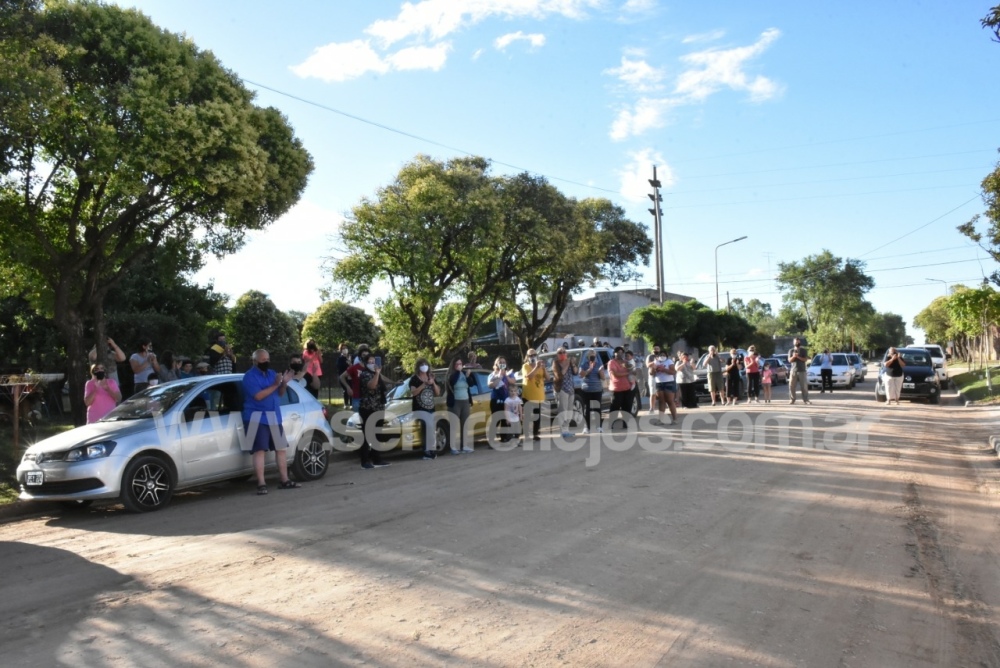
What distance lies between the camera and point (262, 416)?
32.7ft

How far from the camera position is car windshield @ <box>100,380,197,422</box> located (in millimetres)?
9547

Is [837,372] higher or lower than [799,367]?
lower

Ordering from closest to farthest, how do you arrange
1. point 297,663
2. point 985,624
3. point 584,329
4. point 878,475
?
point 297,663, point 985,624, point 878,475, point 584,329

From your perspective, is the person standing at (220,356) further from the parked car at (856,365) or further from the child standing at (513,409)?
the parked car at (856,365)

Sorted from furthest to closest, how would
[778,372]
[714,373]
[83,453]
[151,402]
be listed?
[778,372], [714,373], [151,402], [83,453]

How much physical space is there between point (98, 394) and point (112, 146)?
4.07m

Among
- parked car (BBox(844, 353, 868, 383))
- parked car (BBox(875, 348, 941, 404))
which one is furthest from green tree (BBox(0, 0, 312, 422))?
parked car (BBox(844, 353, 868, 383))

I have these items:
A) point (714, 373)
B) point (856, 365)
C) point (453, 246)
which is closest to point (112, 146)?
point (453, 246)

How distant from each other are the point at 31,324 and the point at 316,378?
14.4 m

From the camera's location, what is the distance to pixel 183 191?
46.2 feet

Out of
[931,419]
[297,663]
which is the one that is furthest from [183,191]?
[931,419]

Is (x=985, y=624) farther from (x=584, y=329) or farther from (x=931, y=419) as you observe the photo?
(x=584, y=329)

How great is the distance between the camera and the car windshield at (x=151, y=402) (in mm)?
9547

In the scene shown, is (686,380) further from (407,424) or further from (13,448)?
(13,448)
